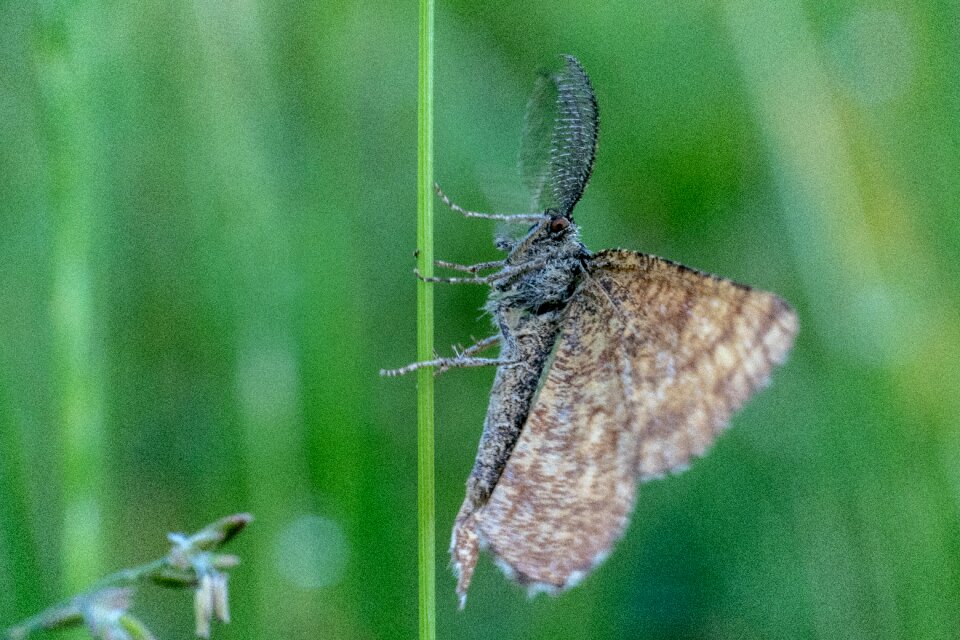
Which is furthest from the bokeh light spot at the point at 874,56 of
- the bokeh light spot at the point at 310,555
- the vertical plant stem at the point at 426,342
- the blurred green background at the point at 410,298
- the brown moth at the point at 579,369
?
the bokeh light spot at the point at 310,555

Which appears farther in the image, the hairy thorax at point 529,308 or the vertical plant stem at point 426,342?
the hairy thorax at point 529,308

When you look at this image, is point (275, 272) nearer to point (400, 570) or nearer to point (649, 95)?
point (400, 570)

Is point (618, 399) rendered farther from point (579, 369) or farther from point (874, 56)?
point (874, 56)

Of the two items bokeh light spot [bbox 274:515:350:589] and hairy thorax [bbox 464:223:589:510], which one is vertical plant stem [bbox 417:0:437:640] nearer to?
hairy thorax [bbox 464:223:589:510]

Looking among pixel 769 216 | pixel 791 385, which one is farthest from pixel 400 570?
pixel 769 216

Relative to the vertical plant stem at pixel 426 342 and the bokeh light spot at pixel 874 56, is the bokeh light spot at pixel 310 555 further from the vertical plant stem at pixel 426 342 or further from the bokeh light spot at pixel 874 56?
the bokeh light spot at pixel 874 56
